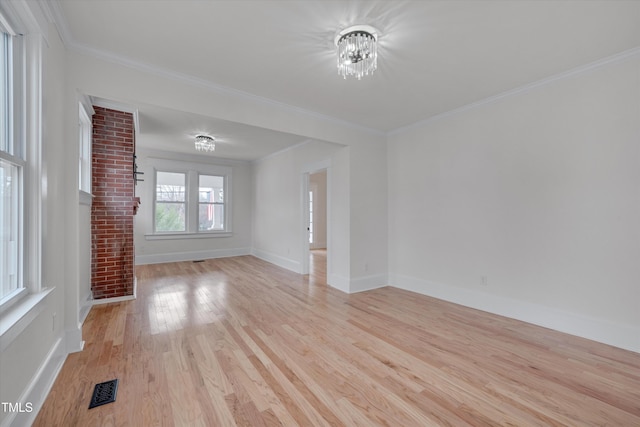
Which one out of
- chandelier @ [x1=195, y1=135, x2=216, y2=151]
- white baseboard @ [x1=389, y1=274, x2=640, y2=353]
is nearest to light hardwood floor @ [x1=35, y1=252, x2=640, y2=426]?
white baseboard @ [x1=389, y1=274, x2=640, y2=353]

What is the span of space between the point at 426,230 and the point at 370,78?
2.32 m

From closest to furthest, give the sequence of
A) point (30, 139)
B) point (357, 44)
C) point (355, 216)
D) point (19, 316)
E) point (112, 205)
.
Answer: point (19, 316), point (30, 139), point (357, 44), point (112, 205), point (355, 216)

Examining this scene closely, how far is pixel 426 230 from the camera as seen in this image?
4.02 meters

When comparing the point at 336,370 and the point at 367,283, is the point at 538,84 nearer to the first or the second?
the point at 367,283

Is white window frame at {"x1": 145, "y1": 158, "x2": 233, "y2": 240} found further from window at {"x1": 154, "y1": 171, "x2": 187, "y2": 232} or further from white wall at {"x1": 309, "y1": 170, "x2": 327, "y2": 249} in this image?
white wall at {"x1": 309, "y1": 170, "x2": 327, "y2": 249}

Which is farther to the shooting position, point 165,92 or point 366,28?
point 165,92

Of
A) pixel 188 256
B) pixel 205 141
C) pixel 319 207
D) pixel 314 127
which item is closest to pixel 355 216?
pixel 314 127

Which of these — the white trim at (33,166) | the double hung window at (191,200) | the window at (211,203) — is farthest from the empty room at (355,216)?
the window at (211,203)

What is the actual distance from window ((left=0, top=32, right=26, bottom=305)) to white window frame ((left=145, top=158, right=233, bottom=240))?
5.08 m

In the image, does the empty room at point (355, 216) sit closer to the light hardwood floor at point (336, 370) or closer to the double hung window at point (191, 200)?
the light hardwood floor at point (336, 370)

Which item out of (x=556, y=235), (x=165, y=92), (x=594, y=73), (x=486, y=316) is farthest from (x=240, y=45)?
(x=486, y=316)

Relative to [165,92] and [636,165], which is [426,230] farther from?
[165,92]

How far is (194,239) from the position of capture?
6852 millimetres

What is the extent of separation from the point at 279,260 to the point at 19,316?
190 inches
